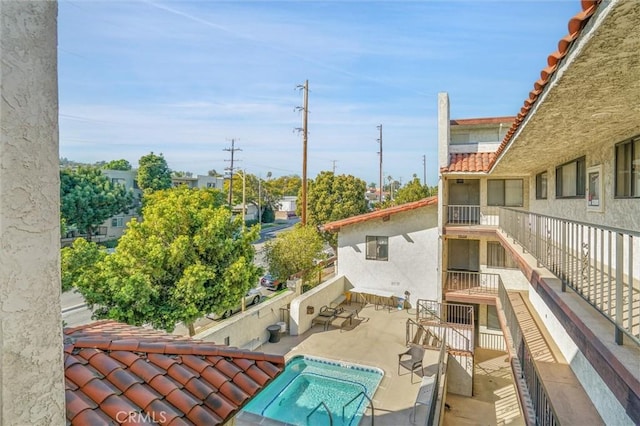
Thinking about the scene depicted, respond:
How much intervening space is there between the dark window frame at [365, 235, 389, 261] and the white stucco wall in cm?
18

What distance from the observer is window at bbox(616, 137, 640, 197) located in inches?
231

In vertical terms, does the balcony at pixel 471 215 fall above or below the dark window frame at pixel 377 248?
above

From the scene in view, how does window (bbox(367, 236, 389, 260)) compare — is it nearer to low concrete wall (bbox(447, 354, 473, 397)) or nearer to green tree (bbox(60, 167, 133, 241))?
low concrete wall (bbox(447, 354, 473, 397))

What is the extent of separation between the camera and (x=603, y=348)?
3414 mm

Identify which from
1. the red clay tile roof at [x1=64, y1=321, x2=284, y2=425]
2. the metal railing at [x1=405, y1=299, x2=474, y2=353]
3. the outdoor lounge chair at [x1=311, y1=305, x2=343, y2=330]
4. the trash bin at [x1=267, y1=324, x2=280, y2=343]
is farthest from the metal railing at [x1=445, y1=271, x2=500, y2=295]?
the red clay tile roof at [x1=64, y1=321, x2=284, y2=425]

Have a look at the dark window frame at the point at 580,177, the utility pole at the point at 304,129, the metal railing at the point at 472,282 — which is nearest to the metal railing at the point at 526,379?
the dark window frame at the point at 580,177

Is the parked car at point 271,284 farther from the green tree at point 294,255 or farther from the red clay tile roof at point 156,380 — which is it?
the red clay tile roof at point 156,380

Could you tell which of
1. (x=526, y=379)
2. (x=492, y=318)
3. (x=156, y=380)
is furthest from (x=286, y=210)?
(x=156, y=380)

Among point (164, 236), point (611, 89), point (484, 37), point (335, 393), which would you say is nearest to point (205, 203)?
point (164, 236)

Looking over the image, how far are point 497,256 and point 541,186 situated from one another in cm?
511

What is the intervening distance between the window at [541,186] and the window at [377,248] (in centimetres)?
816

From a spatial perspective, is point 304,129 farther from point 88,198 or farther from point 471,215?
point 88,198

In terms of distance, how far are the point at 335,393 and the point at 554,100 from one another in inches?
462

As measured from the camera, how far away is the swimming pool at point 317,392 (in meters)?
11.7
